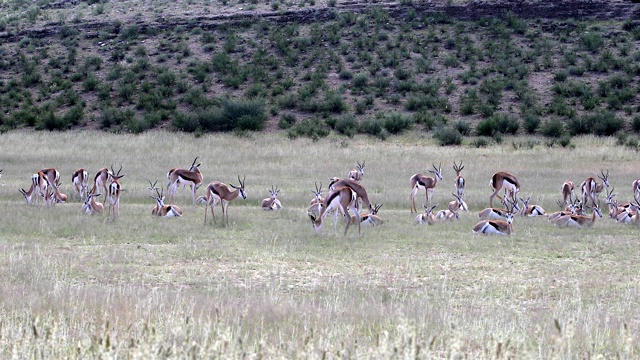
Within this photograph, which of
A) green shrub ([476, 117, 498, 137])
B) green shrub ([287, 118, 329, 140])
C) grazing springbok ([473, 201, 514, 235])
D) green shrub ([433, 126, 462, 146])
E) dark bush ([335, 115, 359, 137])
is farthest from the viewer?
dark bush ([335, 115, 359, 137])

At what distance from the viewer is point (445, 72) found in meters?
49.2

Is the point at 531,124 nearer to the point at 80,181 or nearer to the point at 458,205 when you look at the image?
the point at 458,205

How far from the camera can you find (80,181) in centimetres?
2230

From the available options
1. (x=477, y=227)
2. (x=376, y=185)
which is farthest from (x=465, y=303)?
(x=376, y=185)

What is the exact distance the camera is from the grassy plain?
6.34m

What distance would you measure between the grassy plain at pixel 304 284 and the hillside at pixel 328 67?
644 inches

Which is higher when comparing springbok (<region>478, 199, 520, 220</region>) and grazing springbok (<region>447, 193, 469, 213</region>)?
springbok (<region>478, 199, 520, 220</region>)

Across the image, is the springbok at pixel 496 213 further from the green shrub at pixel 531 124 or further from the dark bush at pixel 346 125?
the green shrub at pixel 531 124

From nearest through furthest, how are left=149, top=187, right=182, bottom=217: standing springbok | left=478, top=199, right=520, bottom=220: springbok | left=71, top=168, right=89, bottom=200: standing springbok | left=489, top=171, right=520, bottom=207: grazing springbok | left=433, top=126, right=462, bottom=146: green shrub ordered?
left=478, top=199, right=520, bottom=220: springbok → left=149, top=187, right=182, bottom=217: standing springbok → left=489, top=171, right=520, bottom=207: grazing springbok → left=71, top=168, right=89, bottom=200: standing springbok → left=433, top=126, right=462, bottom=146: green shrub

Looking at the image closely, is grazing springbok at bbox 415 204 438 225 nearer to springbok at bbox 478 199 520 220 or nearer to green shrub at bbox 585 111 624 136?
springbok at bbox 478 199 520 220

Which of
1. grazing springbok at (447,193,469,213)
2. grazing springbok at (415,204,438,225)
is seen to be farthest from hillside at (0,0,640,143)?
grazing springbok at (415,204,438,225)

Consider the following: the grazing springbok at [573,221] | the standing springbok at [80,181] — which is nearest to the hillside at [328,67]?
the standing springbok at [80,181]

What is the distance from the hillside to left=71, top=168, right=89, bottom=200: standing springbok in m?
15.8

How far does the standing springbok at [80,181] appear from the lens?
72.7ft
